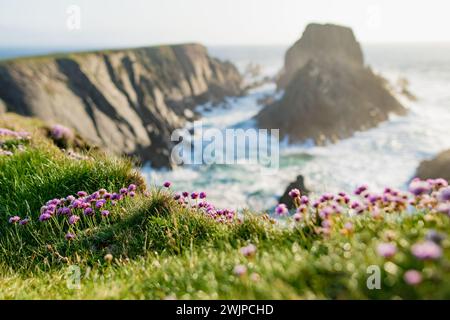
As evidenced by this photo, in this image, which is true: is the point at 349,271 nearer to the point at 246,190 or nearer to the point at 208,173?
the point at 246,190

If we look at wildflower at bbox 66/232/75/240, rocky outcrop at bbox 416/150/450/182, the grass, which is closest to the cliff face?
rocky outcrop at bbox 416/150/450/182

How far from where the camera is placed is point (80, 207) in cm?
714

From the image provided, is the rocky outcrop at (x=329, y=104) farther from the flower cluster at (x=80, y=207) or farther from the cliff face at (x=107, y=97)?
the flower cluster at (x=80, y=207)

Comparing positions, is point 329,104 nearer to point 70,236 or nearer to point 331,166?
point 331,166

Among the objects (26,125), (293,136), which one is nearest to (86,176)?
(26,125)

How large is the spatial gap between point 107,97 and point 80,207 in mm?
48040

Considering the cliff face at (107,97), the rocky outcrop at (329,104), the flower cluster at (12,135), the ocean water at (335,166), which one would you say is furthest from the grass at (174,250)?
the rocky outcrop at (329,104)

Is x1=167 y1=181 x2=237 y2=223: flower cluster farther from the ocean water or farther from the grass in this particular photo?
the ocean water

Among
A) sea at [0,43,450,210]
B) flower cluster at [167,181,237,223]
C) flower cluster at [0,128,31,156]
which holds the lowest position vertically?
sea at [0,43,450,210]

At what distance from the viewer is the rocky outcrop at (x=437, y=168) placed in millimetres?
31406

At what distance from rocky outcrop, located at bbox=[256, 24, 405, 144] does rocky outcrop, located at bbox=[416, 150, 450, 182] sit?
70.9ft

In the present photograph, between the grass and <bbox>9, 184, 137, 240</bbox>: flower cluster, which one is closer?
the grass

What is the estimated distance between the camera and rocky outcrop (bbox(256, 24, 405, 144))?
59.5 metres

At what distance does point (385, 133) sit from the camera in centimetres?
5831
